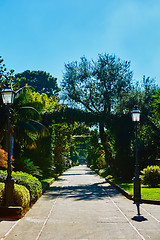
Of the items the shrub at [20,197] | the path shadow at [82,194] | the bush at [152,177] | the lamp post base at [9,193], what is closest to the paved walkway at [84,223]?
the shrub at [20,197]

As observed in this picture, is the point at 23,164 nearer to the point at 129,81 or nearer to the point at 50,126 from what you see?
the point at 50,126

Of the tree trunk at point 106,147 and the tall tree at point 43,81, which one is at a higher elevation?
the tall tree at point 43,81

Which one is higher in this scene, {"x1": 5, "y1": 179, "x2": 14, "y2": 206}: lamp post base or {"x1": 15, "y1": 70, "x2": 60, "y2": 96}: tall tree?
{"x1": 15, "y1": 70, "x2": 60, "y2": 96}: tall tree

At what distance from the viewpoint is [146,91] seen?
25.4m

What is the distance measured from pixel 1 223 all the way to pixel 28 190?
2921 millimetres

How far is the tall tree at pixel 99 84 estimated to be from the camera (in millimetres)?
25078

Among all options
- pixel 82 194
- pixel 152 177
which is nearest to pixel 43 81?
pixel 152 177

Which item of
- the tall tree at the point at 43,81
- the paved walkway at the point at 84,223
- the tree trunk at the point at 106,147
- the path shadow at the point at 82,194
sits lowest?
the path shadow at the point at 82,194

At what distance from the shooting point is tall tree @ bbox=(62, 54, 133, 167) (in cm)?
2508

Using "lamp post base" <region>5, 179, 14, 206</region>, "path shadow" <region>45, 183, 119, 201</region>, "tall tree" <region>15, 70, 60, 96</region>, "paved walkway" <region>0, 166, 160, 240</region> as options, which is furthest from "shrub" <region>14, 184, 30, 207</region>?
A: "tall tree" <region>15, 70, 60, 96</region>

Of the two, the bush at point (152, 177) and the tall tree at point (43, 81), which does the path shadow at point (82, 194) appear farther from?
the tall tree at point (43, 81)

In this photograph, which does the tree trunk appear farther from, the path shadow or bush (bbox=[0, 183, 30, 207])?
bush (bbox=[0, 183, 30, 207])

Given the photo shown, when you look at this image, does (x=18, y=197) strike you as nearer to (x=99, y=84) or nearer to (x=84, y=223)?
(x=84, y=223)

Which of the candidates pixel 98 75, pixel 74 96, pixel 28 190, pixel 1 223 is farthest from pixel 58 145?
pixel 1 223
